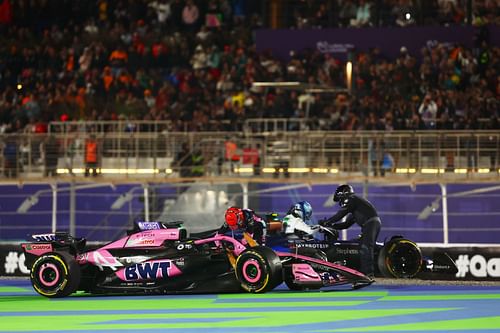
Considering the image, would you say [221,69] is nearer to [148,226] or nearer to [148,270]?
[148,226]

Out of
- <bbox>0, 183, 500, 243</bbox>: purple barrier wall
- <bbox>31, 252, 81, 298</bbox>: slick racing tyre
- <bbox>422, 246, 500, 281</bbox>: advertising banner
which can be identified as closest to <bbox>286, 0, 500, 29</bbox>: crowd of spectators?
<bbox>0, 183, 500, 243</bbox>: purple barrier wall

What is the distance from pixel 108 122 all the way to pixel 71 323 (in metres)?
14.3

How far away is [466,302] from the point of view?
50.7 feet

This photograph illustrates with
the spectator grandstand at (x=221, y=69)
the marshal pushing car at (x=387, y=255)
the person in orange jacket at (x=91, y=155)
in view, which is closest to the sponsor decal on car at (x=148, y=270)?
the marshal pushing car at (x=387, y=255)

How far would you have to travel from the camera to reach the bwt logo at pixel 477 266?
1931cm

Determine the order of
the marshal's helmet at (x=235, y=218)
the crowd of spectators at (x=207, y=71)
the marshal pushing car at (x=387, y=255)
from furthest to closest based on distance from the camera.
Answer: the crowd of spectators at (x=207, y=71), the marshal pushing car at (x=387, y=255), the marshal's helmet at (x=235, y=218)

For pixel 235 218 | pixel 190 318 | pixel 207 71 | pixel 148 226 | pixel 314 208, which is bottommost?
pixel 190 318

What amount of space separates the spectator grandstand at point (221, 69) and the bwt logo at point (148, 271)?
36.6 feet

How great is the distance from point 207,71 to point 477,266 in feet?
45.0

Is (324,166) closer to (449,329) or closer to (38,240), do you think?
(38,240)

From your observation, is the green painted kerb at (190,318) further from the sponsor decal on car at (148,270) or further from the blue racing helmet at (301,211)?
the blue racing helmet at (301,211)

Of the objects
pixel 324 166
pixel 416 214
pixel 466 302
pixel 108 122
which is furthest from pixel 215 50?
pixel 466 302

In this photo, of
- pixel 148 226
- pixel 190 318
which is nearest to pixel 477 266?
pixel 148 226

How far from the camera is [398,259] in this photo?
59.8ft
